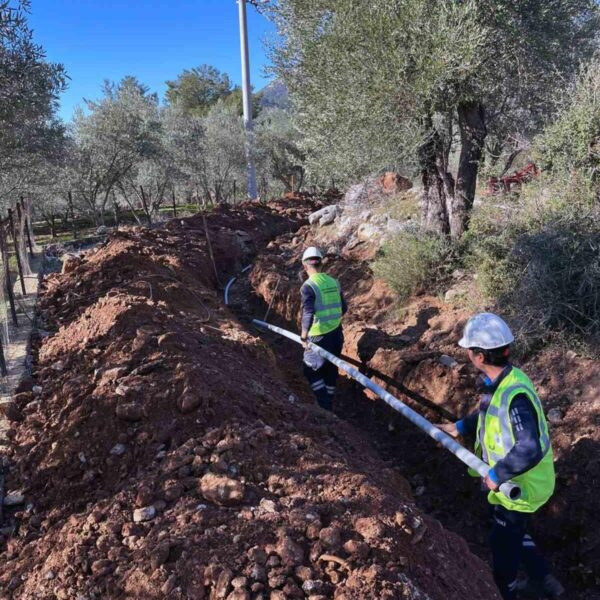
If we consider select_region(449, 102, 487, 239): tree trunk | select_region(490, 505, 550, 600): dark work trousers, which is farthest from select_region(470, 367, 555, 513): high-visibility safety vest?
select_region(449, 102, 487, 239): tree trunk

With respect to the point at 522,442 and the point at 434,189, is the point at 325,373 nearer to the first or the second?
the point at 522,442

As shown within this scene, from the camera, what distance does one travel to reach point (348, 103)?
7.68 m

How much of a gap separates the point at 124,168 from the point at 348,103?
56.1ft

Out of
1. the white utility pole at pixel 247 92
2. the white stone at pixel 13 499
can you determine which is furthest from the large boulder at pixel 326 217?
the white stone at pixel 13 499

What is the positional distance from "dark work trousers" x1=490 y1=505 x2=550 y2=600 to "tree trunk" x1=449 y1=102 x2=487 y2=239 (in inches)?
242

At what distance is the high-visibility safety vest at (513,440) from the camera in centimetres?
324

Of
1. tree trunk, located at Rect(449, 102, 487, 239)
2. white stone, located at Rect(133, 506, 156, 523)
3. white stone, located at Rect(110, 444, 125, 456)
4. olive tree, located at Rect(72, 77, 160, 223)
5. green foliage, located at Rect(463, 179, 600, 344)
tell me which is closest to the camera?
white stone, located at Rect(133, 506, 156, 523)

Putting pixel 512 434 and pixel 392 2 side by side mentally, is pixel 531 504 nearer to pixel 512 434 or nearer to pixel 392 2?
pixel 512 434

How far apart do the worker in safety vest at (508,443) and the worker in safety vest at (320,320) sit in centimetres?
318

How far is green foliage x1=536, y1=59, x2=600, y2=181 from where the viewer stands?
6719 millimetres

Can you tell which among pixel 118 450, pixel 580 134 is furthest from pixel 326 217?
pixel 118 450

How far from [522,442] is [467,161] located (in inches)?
257

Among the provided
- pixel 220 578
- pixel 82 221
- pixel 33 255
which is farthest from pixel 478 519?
pixel 82 221

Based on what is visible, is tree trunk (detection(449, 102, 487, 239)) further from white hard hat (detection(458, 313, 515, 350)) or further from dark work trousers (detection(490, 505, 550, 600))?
dark work trousers (detection(490, 505, 550, 600))
